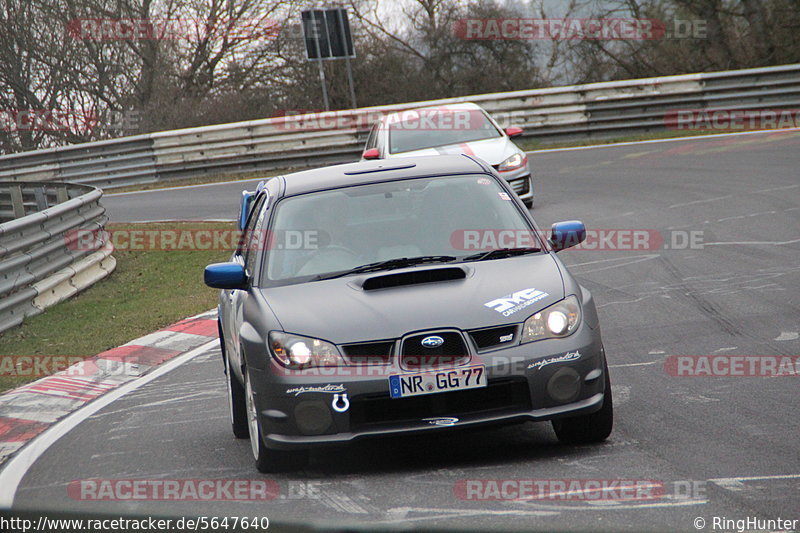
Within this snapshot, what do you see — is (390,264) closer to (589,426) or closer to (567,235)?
(567,235)

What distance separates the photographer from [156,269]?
48.0ft

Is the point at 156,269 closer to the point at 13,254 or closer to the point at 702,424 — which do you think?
the point at 13,254

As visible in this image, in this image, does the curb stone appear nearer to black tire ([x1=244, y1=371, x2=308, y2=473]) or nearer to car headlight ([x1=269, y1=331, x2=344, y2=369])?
black tire ([x1=244, y1=371, x2=308, y2=473])

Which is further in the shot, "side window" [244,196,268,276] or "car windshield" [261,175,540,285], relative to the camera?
"side window" [244,196,268,276]

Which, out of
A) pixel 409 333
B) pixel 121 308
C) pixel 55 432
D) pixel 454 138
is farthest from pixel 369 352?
pixel 454 138

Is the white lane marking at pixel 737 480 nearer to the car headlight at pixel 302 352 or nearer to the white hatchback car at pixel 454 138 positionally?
the car headlight at pixel 302 352

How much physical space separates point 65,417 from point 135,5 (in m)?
29.0

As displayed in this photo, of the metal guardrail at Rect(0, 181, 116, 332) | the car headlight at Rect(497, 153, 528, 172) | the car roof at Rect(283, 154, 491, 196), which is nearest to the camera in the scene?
the car roof at Rect(283, 154, 491, 196)

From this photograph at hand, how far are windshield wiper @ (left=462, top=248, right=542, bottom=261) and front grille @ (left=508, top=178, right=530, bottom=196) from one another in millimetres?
8926

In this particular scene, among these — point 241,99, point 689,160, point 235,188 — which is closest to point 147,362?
point 689,160

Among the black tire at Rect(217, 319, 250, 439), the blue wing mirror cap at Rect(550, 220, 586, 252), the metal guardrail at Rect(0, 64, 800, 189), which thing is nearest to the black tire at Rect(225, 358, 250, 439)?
the black tire at Rect(217, 319, 250, 439)

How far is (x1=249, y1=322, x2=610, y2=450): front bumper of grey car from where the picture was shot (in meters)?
5.22

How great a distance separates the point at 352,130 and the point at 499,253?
19.2 metres

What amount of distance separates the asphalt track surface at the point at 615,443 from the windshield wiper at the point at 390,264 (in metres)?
0.92
